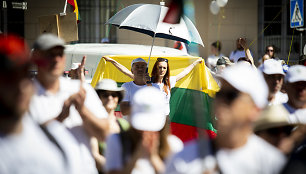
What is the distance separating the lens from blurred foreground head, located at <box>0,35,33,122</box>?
2338mm

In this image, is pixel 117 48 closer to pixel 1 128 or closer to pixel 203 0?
pixel 1 128

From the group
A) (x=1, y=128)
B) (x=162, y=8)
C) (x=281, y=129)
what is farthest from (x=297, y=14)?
(x=1, y=128)

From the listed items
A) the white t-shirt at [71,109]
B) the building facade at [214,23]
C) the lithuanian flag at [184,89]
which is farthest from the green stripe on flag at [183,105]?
the building facade at [214,23]

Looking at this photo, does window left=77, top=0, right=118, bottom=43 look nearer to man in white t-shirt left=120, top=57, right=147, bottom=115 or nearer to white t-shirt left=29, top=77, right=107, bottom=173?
man in white t-shirt left=120, top=57, right=147, bottom=115

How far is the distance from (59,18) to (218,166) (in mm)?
3446

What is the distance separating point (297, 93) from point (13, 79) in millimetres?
2392

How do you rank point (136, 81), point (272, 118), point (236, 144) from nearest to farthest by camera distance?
point (236, 144) → point (272, 118) → point (136, 81)

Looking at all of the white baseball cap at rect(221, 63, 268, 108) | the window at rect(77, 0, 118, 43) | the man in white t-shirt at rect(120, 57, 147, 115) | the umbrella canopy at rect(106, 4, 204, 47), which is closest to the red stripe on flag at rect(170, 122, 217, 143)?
the umbrella canopy at rect(106, 4, 204, 47)

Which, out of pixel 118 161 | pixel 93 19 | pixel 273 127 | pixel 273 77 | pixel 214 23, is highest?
pixel 93 19

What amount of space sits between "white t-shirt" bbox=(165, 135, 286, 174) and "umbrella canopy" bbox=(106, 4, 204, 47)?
4.02 metres

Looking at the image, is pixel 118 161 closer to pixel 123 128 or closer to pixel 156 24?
pixel 123 128

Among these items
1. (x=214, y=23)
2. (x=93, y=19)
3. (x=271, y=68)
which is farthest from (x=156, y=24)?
(x=93, y=19)

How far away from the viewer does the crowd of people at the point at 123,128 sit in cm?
242

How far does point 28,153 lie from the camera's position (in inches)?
96.7
